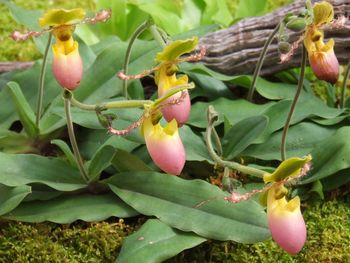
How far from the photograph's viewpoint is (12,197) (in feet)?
6.54

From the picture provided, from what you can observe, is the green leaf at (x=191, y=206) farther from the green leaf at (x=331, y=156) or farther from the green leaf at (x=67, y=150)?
the green leaf at (x=331, y=156)

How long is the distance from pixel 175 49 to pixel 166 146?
0.25m

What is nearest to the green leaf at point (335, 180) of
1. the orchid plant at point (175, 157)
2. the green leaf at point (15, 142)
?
the orchid plant at point (175, 157)

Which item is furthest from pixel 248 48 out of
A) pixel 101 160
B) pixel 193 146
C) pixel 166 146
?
pixel 166 146

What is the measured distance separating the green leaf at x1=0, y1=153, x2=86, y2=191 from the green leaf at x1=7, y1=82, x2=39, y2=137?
7.8 inches

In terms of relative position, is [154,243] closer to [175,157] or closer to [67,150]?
[175,157]

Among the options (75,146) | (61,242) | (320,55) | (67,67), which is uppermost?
(67,67)

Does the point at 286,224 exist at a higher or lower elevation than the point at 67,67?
lower

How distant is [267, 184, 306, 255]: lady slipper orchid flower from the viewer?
5.64 feet

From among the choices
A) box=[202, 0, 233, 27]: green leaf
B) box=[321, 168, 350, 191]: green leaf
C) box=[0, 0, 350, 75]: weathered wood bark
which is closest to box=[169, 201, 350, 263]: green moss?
box=[321, 168, 350, 191]: green leaf

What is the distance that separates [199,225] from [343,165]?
0.46 meters

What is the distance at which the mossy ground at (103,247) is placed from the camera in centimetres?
204

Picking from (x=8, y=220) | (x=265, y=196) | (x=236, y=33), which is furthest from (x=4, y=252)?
(x=236, y=33)

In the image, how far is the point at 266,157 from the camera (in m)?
2.24
